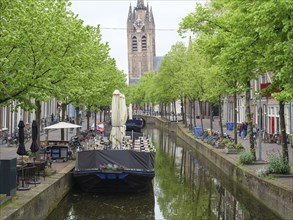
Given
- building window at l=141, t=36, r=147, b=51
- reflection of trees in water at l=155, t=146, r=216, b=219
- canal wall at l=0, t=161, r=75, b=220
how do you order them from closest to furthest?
canal wall at l=0, t=161, r=75, b=220, reflection of trees in water at l=155, t=146, r=216, b=219, building window at l=141, t=36, r=147, b=51

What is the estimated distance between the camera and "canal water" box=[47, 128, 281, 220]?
13398mm

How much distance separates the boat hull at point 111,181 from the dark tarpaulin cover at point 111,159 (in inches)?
13.4

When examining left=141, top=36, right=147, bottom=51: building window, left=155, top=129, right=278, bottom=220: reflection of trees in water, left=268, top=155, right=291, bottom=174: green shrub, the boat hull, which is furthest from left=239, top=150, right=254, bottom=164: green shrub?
left=141, top=36, right=147, bottom=51: building window

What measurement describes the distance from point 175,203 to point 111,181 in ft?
9.20

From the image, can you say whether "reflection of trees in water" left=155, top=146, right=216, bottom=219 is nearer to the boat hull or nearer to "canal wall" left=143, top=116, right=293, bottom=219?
the boat hull

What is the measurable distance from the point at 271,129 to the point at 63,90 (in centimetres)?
2344

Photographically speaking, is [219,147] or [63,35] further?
[219,147]

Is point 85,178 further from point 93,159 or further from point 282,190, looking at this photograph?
point 282,190

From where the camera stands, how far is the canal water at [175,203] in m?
13.4

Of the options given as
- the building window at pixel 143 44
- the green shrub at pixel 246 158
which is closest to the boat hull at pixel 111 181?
the green shrub at pixel 246 158

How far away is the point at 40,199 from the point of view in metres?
12.0

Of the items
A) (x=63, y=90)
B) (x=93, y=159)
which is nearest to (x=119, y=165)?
(x=93, y=159)

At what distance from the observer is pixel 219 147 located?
26.1 metres

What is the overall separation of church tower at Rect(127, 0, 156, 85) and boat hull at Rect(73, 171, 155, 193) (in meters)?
137
